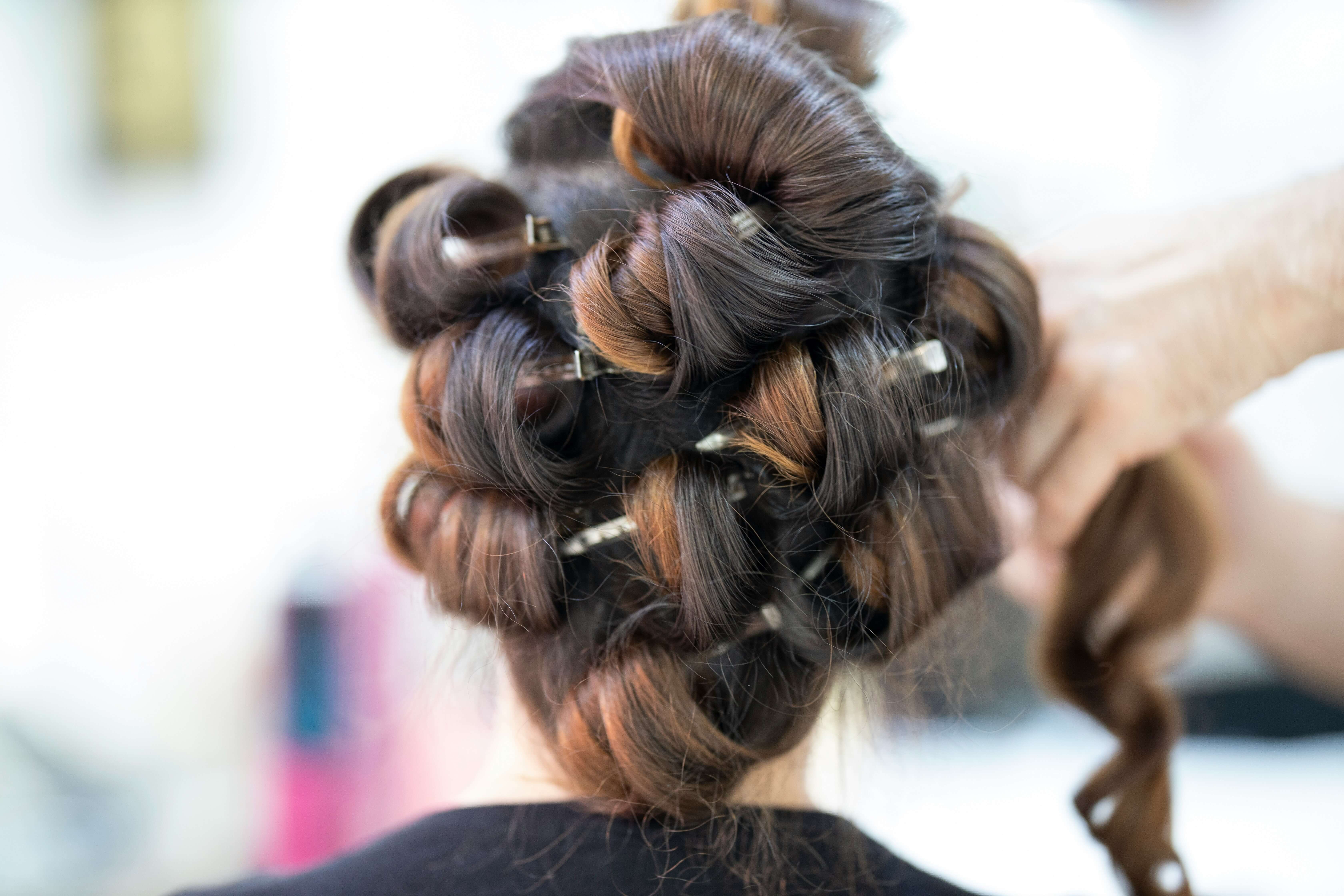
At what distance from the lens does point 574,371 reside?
1.90 feet

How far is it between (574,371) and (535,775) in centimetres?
36

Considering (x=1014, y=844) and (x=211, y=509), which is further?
(x=211, y=509)

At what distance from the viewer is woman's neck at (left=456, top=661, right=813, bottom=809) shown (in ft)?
2.11

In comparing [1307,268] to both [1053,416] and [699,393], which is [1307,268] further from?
[699,393]

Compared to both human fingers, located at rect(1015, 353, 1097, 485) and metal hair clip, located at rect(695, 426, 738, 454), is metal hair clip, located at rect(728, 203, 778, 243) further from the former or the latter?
human fingers, located at rect(1015, 353, 1097, 485)

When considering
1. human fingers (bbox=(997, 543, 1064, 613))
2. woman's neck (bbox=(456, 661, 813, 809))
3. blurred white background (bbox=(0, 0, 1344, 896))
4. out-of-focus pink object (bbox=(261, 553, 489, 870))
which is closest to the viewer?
woman's neck (bbox=(456, 661, 813, 809))

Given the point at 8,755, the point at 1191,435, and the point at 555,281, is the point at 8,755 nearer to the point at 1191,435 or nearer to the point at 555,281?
the point at 555,281

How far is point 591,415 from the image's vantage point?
61cm

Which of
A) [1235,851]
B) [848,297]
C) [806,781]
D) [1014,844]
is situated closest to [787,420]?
[848,297]

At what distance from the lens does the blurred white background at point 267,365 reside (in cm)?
154

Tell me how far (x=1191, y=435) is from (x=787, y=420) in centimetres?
95

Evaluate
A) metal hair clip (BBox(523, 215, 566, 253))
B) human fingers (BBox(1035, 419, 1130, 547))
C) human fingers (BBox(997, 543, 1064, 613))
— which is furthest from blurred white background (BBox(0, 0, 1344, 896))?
metal hair clip (BBox(523, 215, 566, 253))

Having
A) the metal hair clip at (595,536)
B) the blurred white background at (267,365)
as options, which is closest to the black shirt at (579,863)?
the metal hair clip at (595,536)

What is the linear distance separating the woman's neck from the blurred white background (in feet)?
2.94
